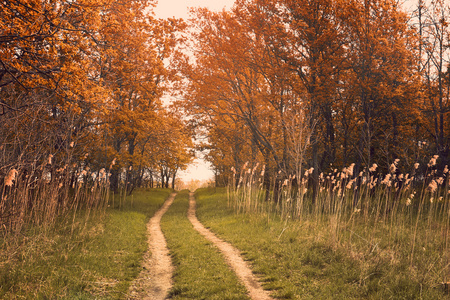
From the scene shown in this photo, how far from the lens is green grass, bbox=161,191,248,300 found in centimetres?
646

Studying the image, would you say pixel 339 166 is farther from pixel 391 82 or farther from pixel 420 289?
pixel 420 289

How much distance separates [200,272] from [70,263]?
2.92 meters

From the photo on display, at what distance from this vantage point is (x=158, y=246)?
10.8 metres

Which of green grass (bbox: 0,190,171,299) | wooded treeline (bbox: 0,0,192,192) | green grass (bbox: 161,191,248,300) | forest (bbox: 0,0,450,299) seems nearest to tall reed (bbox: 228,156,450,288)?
forest (bbox: 0,0,450,299)

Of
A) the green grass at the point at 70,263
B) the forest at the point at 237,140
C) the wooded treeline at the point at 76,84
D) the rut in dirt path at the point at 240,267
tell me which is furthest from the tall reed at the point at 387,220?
the wooded treeline at the point at 76,84

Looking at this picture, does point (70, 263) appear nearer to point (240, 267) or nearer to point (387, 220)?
point (240, 267)

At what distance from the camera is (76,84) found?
919 centimetres

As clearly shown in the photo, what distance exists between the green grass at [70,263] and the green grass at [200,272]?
3.47ft

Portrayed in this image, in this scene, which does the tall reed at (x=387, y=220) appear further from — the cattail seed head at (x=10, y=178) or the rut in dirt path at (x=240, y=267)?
the cattail seed head at (x=10, y=178)

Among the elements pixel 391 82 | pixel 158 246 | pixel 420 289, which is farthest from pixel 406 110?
pixel 158 246

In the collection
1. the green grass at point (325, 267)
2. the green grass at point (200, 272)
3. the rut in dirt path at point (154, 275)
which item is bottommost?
the rut in dirt path at point (154, 275)

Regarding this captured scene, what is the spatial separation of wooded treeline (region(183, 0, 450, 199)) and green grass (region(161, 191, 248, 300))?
4.91 meters

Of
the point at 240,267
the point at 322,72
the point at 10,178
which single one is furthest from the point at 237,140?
the point at 10,178

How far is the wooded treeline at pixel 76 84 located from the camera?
300 inches
